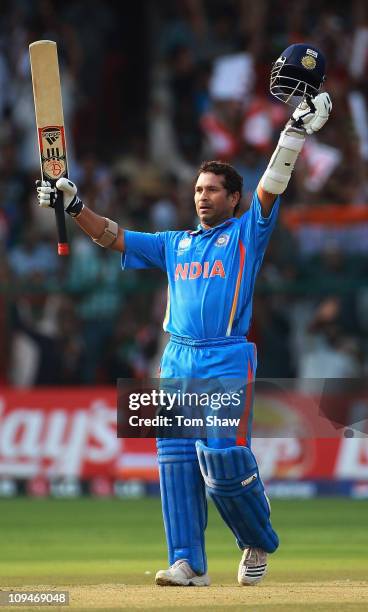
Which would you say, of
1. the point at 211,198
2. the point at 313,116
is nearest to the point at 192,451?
the point at 211,198

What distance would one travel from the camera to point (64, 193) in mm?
A: 8195

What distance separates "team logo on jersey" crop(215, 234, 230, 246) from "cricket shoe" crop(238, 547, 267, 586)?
5.35 feet

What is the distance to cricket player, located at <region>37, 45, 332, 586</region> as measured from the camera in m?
7.97

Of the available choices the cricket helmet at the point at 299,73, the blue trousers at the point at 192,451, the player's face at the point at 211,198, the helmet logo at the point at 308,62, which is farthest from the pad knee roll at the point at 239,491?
the helmet logo at the point at 308,62

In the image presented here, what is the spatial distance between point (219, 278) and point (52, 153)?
1.14m

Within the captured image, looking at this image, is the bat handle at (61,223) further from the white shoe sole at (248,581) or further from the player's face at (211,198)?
the white shoe sole at (248,581)

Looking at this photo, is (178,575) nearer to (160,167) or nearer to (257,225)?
(257,225)

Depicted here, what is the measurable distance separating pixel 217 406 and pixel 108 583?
1220 mm

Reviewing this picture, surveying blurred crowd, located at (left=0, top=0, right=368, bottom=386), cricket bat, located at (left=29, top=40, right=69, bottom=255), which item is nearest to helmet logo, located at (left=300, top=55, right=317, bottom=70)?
cricket bat, located at (left=29, top=40, right=69, bottom=255)

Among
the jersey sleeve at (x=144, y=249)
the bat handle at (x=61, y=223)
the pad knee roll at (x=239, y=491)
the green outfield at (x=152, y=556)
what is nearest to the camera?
the green outfield at (x=152, y=556)

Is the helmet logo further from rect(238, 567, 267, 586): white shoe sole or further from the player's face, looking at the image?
rect(238, 567, 267, 586): white shoe sole

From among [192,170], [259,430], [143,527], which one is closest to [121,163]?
[192,170]

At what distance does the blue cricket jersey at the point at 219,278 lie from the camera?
805cm

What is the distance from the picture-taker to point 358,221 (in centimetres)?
1628
